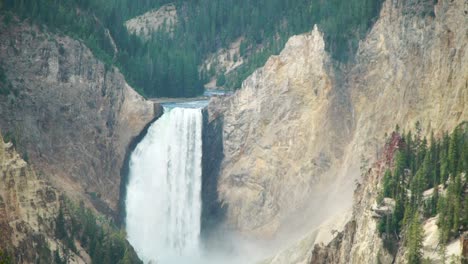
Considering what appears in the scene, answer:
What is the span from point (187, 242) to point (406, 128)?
88.5ft

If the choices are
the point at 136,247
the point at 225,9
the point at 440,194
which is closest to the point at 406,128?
the point at 440,194

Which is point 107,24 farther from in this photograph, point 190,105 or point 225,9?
point 225,9

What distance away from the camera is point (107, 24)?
5153 inches

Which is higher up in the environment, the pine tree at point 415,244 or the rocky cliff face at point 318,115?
the rocky cliff face at point 318,115

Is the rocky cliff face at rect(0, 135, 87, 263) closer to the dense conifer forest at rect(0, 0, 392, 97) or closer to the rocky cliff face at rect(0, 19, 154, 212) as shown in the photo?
the rocky cliff face at rect(0, 19, 154, 212)

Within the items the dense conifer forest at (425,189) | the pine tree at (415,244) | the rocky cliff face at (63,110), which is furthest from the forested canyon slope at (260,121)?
the pine tree at (415,244)

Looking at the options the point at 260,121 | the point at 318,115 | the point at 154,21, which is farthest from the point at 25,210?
the point at 154,21

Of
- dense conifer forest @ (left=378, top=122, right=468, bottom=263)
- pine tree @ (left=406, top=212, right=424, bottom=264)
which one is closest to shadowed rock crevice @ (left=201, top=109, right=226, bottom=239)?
dense conifer forest @ (left=378, top=122, right=468, bottom=263)

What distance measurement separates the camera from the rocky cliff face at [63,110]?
112m

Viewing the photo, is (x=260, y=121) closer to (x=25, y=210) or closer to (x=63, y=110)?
(x=63, y=110)

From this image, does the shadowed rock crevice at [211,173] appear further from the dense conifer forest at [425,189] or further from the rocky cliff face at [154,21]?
the rocky cliff face at [154,21]

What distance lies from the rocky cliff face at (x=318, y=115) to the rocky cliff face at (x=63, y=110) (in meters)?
11.0

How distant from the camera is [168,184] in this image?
122m

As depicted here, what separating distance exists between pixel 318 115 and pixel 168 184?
16.8 metres
